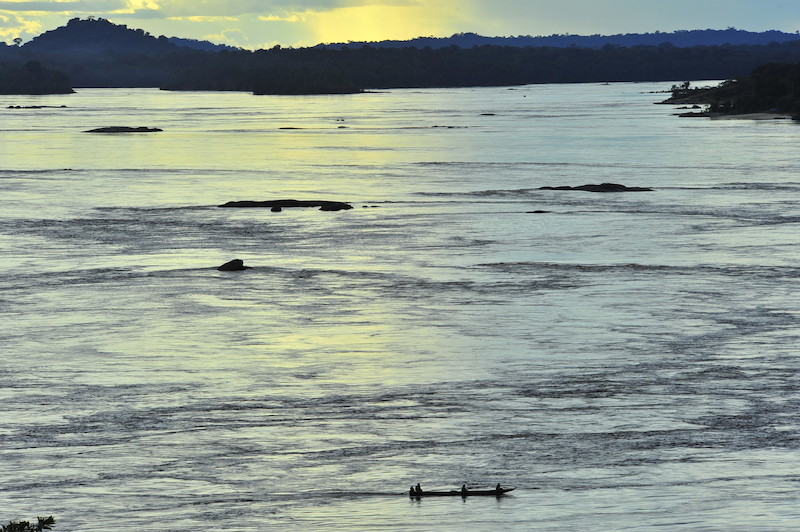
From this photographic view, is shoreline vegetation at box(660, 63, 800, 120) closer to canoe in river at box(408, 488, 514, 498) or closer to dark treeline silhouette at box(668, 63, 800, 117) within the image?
dark treeline silhouette at box(668, 63, 800, 117)

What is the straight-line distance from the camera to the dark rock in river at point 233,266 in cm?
3888

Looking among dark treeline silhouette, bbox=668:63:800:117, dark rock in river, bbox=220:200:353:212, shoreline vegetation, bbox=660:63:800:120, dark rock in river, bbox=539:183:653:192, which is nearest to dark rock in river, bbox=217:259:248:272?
dark rock in river, bbox=220:200:353:212

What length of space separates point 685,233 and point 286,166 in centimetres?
4216

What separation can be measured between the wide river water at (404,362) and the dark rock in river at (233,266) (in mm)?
400

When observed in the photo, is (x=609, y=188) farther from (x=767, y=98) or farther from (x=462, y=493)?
(x=767, y=98)

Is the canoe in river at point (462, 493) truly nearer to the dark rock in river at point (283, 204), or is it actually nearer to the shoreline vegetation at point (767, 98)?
the dark rock in river at point (283, 204)

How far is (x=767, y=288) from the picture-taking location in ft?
115

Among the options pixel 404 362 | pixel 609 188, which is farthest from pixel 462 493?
pixel 609 188

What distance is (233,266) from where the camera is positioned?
128 ft

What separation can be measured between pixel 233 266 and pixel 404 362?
1354 cm

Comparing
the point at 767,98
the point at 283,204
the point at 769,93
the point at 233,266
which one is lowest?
the point at 283,204

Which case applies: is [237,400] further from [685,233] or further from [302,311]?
[685,233]

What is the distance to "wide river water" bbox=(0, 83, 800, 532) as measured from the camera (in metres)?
18.2

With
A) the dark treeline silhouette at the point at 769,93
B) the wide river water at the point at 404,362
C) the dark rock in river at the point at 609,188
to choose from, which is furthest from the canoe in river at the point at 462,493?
the dark treeline silhouette at the point at 769,93
